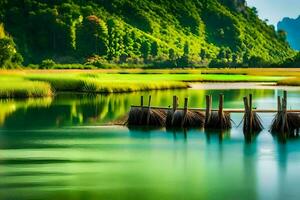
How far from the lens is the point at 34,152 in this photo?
85.2 ft

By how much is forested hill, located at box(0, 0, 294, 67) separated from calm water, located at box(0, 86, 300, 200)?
313ft

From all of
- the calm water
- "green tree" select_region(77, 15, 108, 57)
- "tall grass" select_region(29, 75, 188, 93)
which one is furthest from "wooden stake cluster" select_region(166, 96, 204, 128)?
"green tree" select_region(77, 15, 108, 57)

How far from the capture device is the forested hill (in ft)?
443

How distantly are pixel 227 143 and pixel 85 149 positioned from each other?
481 cm

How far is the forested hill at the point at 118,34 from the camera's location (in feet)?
443

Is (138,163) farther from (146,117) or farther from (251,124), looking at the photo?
(146,117)

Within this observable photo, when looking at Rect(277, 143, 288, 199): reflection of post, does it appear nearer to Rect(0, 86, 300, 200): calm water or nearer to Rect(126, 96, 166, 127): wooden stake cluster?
Rect(0, 86, 300, 200): calm water

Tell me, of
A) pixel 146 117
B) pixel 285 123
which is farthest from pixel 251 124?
pixel 146 117

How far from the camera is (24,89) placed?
5491 centimetres

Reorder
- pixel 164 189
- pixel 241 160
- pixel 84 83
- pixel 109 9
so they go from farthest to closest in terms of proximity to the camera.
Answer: pixel 109 9, pixel 84 83, pixel 241 160, pixel 164 189

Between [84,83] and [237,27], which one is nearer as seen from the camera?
[84,83]

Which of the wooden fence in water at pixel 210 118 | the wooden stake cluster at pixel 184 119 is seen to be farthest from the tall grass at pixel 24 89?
the wooden stake cluster at pixel 184 119

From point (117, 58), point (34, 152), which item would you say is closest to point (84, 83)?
point (34, 152)

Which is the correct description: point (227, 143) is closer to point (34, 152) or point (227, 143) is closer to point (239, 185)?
point (34, 152)
